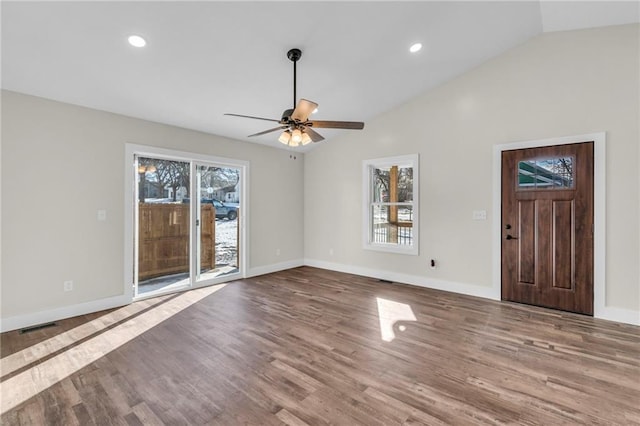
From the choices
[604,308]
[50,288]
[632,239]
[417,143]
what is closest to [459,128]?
[417,143]

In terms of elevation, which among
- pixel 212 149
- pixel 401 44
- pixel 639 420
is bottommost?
pixel 639 420

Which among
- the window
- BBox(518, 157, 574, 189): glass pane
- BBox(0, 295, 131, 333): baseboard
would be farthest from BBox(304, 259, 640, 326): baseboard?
BBox(0, 295, 131, 333): baseboard

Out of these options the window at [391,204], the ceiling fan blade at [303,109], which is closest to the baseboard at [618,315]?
the window at [391,204]

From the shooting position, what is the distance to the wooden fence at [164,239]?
4359 mm

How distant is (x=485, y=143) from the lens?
169 inches

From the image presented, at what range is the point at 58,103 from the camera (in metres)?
3.52

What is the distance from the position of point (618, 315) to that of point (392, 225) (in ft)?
10.4

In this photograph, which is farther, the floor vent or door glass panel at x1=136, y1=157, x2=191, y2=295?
door glass panel at x1=136, y1=157, x2=191, y2=295

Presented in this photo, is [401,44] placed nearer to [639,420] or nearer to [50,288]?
[639,420]

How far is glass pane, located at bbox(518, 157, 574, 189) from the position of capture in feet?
12.2

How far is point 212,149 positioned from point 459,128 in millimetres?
4143

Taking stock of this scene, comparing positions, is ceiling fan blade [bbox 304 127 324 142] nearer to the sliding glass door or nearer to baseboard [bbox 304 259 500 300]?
the sliding glass door

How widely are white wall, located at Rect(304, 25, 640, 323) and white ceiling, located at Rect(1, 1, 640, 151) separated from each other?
1.08 ft

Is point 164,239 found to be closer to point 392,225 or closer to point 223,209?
point 223,209
